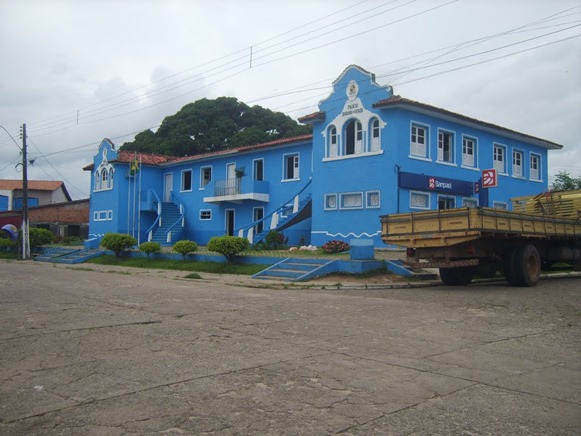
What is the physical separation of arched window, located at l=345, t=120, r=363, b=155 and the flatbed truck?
992 centimetres

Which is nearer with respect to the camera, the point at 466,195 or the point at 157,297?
the point at 157,297

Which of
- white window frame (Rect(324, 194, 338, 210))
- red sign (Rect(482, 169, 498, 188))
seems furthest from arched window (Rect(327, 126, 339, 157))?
red sign (Rect(482, 169, 498, 188))

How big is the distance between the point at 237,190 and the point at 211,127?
1855cm

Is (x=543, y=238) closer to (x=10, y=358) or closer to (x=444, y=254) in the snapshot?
(x=444, y=254)

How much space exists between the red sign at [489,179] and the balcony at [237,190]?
11751 millimetres

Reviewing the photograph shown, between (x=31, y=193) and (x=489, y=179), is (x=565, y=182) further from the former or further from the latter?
(x=31, y=193)

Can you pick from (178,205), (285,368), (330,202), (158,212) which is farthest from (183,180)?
(285,368)

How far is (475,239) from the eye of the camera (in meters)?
13.9

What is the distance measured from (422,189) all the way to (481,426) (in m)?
20.6

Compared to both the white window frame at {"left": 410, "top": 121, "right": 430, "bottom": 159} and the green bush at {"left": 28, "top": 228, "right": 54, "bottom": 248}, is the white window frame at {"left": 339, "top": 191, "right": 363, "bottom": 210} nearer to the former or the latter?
the white window frame at {"left": 410, "top": 121, "right": 430, "bottom": 159}

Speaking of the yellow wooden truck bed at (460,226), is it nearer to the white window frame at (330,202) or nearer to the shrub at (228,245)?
the shrub at (228,245)

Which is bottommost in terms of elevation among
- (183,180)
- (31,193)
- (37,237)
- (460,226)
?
(37,237)

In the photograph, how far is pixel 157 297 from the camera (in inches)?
487

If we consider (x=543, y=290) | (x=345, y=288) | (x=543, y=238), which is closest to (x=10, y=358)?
(x=345, y=288)
